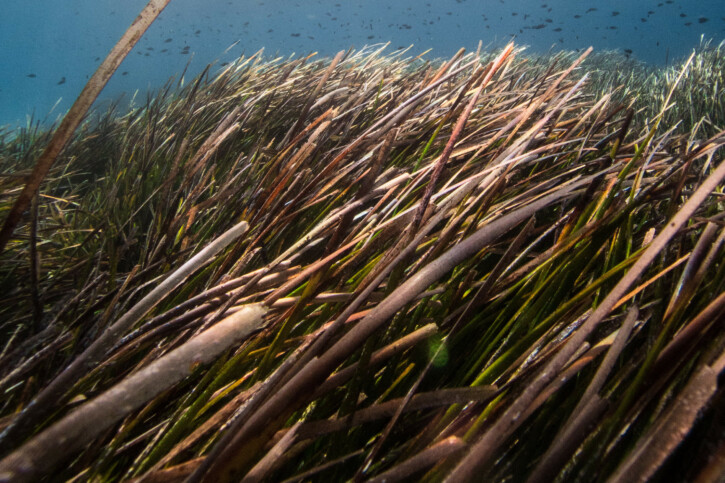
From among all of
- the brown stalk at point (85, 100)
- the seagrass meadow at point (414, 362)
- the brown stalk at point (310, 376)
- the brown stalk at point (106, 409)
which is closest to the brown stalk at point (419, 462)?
the seagrass meadow at point (414, 362)

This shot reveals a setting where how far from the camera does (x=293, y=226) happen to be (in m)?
1.10

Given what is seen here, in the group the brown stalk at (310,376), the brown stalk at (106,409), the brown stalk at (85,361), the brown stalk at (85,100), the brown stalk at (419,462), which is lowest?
the brown stalk at (419,462)

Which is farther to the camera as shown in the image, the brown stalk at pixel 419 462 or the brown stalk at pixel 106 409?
the brown stalk at pixel 419 462

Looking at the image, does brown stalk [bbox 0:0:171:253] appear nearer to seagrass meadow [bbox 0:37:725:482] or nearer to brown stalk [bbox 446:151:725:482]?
seagrass meadow [bbox 0:37:725:482]

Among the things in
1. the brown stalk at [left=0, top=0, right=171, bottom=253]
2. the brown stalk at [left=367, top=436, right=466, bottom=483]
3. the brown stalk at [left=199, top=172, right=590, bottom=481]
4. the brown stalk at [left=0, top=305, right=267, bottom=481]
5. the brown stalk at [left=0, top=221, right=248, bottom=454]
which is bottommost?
the brown stalk at [left=367, top=436, right=466, bottom=483]

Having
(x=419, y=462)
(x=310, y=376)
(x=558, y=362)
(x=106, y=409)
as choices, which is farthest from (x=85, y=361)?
(x=558, y=362)

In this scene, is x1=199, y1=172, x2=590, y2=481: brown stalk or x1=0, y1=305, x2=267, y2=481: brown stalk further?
x1=199, y1=172, x2=590, y2=481: brown stalk

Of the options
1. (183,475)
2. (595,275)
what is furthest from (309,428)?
(595,275)

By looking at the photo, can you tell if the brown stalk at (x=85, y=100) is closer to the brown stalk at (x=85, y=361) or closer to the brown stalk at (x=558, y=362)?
the brown stalk at (x=85, y=361)

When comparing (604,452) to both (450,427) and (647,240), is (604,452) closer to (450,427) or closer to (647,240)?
(450,427)

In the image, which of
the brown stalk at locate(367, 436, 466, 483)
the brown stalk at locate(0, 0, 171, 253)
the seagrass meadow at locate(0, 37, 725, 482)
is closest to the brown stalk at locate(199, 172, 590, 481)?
the seagrass meadow at locate(0, 37, 725, 482)

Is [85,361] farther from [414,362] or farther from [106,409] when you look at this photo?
[414,362]

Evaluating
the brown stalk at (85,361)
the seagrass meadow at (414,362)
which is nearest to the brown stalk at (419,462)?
the seagrass meadow at (414,362)

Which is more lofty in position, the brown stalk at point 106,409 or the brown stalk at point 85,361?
the brown stalk at point 85,361
